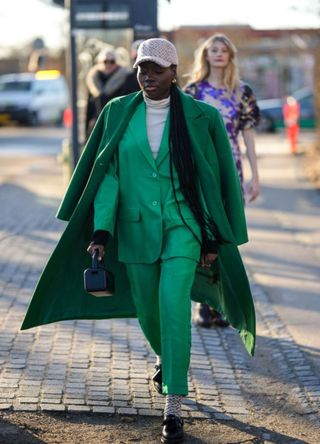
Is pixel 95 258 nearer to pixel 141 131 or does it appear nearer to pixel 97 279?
pixel 97 279

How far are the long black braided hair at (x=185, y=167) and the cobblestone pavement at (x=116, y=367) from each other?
93 cm

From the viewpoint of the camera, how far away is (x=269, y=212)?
532 inches

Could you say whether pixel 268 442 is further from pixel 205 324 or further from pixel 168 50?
pixel 205 324

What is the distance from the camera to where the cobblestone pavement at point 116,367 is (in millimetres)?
5316

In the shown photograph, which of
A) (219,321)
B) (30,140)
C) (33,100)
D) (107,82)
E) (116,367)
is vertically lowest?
(33,100)

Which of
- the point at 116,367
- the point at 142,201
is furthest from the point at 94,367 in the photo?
the point at 142,201

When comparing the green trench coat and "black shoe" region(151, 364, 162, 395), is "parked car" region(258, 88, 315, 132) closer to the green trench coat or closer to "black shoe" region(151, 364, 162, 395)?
"black shoe" region(151, 364, 162, 395)

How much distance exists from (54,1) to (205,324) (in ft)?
25.6

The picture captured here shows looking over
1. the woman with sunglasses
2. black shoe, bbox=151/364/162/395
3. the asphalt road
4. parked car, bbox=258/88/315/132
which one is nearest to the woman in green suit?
black shoe, bbox=151/364/162/395

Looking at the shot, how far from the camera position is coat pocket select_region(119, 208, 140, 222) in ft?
16.3

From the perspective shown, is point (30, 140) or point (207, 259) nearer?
point (207, 259)

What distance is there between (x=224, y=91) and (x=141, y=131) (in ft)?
6.83

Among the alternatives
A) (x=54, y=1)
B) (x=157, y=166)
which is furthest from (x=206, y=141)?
(x=54, y=1)

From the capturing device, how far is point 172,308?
4832 millimetres
